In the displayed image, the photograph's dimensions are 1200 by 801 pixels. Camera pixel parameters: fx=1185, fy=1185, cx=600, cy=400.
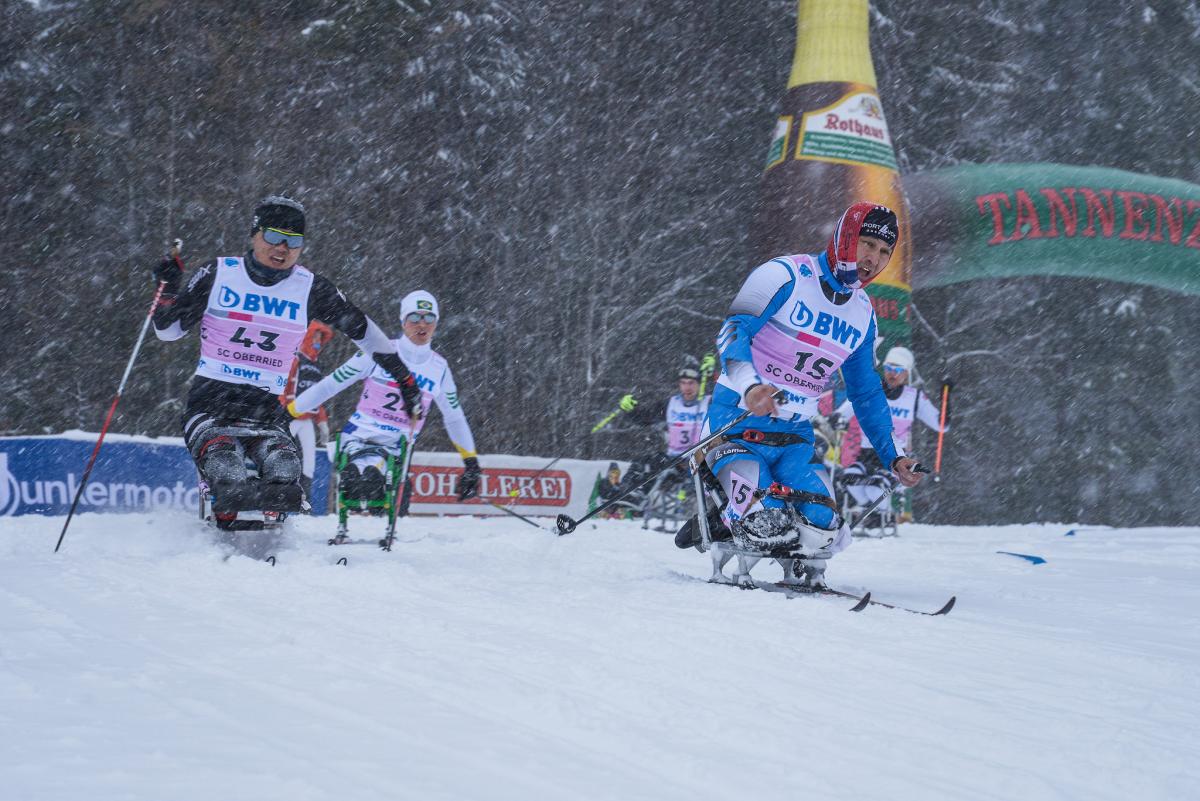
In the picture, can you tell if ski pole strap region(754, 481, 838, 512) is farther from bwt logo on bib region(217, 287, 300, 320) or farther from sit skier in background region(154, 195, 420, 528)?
bwt logo on bib region(217, 287, 300, 320)

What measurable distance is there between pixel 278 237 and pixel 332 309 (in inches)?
23.5

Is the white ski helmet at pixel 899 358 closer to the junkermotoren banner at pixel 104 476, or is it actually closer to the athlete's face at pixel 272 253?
the junkermotoren banner at pixel 104 476

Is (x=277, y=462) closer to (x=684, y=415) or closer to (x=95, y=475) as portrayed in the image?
(x=95, y=475)

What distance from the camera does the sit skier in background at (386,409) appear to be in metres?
8.46

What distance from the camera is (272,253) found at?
21.7 ft

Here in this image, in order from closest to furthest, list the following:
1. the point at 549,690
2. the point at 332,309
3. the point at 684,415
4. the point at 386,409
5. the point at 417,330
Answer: the point at 549,690
the point at 332,309
the point at 386,409
the point at 417,330
the point at 684,415

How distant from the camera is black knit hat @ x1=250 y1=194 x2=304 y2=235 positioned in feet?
21.6

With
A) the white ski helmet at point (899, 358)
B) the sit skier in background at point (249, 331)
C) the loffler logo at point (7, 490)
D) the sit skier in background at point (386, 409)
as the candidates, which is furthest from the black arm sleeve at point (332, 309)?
the white ski helmet at point (899, 358)

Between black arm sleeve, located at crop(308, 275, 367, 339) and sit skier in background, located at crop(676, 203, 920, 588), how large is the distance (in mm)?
2343

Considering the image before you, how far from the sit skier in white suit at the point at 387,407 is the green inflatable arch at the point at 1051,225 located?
10.7 m

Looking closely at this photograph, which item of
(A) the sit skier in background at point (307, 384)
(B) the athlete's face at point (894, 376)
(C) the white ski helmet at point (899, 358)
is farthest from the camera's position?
(C) the white ski helmet at point (899, 358)

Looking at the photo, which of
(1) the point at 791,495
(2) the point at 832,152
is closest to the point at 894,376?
(2) the point at 832,152

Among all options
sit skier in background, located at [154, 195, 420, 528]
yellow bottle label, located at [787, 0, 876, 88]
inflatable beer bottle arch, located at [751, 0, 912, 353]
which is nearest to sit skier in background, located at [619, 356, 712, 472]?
inflatable beer bottle arch, located at [751, 0, 912, 353]

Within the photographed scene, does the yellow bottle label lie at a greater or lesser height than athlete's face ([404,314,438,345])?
greater
